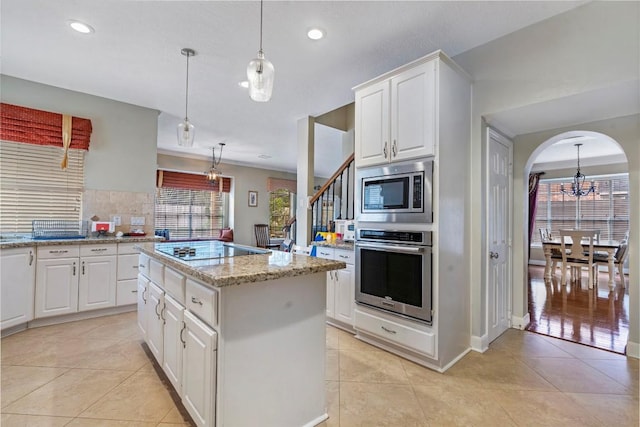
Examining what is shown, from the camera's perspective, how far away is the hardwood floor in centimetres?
295

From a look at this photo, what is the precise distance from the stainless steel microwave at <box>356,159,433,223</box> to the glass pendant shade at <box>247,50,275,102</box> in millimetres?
1272

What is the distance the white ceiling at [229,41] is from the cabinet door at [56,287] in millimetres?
2040

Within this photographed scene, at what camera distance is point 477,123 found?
2691mm

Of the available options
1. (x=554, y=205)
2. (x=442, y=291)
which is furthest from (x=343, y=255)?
(x=554, y=205)

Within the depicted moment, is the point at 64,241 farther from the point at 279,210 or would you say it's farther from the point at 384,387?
the point at 279,210

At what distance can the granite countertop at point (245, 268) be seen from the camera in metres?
1.31

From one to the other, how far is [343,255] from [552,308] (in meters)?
3.00

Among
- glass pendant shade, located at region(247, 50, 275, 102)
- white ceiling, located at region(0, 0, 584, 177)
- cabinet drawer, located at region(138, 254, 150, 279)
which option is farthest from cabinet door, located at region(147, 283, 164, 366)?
white ceiling, located at region(0, 0, 584, 177)

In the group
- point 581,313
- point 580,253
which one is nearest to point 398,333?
point 581,313

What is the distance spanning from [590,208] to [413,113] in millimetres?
7645

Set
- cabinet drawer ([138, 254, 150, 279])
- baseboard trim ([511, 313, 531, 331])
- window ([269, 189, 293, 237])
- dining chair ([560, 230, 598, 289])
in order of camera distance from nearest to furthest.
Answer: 1. cabinet drawer ([138, 254, 150, 279])
2. baseboard trim ([511, 313, 531, 331])
3. dining chair ([560, 230, 598, 289])
4. window ([269, 189, 293, 237])

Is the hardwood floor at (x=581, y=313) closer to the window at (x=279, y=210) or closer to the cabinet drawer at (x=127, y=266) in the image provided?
the cabinet drawer at (x=127, y=266)

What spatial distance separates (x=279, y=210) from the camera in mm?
9320

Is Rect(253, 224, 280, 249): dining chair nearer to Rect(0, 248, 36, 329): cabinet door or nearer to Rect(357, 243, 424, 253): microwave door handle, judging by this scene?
Rect(0, 248, 36, 329): cabinet door
